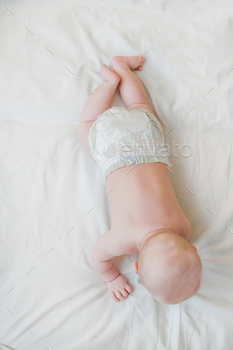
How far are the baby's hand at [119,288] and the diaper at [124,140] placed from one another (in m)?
0.35

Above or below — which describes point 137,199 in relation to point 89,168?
below

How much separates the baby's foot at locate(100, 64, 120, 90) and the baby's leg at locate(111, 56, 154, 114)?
33 millimetres

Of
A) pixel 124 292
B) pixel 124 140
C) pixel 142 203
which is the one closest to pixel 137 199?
pixel 142 203

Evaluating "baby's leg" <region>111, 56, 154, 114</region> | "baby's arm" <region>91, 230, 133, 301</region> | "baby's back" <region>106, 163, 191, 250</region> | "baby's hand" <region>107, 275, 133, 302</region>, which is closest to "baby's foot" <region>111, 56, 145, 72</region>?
"baby's leg" <region>111, 56, 154, 114</region>

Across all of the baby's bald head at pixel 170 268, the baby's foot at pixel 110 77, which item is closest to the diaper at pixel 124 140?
the baby's foot at pixel 110 77

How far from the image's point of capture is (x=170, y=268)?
0.71 metres

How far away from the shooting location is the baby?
734 millimetres

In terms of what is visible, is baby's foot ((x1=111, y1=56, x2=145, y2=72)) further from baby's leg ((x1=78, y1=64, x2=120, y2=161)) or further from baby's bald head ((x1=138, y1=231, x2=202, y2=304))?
baby's bald head ((x1=138, y1=231, x2=202, y2=304))

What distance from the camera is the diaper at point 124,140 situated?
37.3 inches

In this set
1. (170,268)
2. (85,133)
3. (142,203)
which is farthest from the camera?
(85,133)

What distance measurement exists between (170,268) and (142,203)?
224 mm

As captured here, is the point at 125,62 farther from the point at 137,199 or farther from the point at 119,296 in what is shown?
the point at 119,296

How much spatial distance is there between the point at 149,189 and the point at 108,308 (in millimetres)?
404

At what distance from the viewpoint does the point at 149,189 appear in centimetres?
90
